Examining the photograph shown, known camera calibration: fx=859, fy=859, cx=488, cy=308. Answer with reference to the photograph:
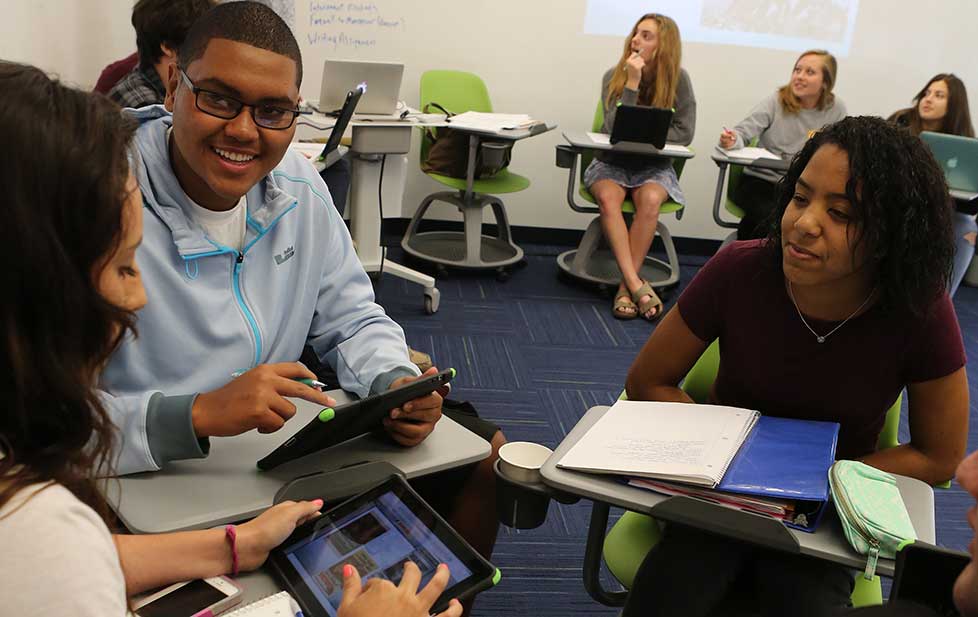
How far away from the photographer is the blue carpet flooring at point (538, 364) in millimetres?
2092

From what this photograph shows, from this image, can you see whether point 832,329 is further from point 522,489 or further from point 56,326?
point 56,326

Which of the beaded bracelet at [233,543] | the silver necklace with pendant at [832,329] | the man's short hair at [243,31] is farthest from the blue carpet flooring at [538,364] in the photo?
the man's short hair at [243,31]

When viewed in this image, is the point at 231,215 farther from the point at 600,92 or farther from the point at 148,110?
the point at 600,92

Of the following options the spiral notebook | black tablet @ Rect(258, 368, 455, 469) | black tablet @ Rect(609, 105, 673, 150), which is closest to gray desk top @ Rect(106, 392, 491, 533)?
black tablet @ Rect(258, 368, 455, 469)

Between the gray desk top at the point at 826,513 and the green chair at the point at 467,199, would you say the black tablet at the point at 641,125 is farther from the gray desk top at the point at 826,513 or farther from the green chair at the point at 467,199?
the gray desk top at the point at 826,513

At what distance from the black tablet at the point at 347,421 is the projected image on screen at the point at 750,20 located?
3841mm

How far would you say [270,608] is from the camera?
3.07ft

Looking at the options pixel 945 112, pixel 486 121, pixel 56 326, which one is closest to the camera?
pixel 56 326

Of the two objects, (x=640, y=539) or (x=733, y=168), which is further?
(x=733, y=168)

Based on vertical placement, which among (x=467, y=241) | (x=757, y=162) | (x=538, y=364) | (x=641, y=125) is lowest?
(x=538, y=364)

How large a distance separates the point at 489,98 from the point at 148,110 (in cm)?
340

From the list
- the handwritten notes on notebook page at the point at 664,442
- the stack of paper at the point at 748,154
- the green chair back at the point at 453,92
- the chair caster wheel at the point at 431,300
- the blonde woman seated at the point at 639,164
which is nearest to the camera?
the handwritten notes on notebook page at the point at 664,442

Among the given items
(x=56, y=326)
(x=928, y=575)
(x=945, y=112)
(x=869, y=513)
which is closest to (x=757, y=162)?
(x=945, y=112)

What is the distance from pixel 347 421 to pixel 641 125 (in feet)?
9.87
